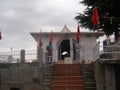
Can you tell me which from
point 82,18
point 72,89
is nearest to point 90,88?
point 72,89

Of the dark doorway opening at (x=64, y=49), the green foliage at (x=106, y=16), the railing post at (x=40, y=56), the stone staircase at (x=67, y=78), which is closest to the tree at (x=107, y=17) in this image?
the green foliage at (x=106, y=16)

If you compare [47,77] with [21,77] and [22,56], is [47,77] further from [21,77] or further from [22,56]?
[22,56]

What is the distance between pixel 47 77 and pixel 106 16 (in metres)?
5.79

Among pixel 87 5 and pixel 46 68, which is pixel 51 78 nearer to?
pixel 46 68

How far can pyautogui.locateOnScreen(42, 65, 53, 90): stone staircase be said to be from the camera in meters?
15.4

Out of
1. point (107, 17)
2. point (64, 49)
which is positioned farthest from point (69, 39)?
point (107, 17)

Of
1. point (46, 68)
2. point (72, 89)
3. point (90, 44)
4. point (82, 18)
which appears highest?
point (82, 18)

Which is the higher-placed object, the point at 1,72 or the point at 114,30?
the point at 114,30

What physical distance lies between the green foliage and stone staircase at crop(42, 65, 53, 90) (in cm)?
446

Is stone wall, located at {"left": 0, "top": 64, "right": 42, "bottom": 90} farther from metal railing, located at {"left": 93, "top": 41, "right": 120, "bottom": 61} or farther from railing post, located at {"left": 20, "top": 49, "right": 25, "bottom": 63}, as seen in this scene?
metal railing, located at {"left": 93, "top": 41, "right": 120, "bottom": 61}

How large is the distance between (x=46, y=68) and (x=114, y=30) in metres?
5.15

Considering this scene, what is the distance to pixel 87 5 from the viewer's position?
1997 cm

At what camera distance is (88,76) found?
15961mm

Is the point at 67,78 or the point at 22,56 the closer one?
the point at 67,78
